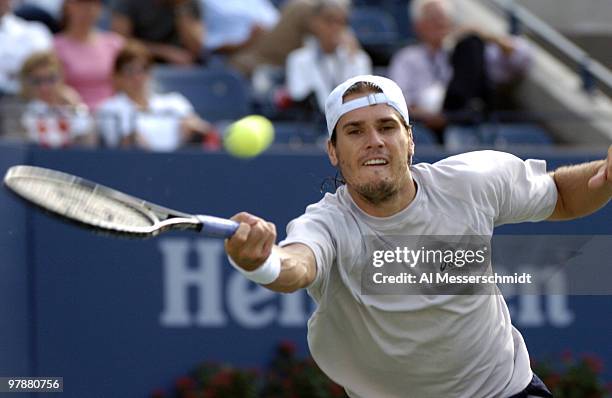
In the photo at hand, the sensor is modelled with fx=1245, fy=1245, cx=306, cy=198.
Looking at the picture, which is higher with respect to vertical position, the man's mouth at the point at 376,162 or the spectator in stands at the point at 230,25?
the spectator in stands at the point at 230,25

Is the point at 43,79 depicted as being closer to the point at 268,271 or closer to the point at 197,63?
the point at 197,63

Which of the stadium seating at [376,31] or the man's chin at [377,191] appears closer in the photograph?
the man's chin at [377,191]

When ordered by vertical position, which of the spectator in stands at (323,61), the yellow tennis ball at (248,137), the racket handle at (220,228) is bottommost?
the racket handle at (220,228)

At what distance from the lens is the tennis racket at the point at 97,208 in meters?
3.51

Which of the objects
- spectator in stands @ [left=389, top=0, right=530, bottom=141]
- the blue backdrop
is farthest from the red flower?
spectator in stands @ [left=389, top=0, right=530, bottom=141]

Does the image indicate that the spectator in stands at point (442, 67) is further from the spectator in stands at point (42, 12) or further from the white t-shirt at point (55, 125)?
the spectator in stands at point (42, 12)

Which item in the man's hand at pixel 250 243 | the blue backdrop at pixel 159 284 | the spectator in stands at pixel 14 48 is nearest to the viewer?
the man's hand at pixel 250 243

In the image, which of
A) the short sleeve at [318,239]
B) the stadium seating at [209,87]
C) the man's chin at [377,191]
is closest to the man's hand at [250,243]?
the short sleeve at [318,239]

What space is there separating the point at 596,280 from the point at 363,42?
359cm

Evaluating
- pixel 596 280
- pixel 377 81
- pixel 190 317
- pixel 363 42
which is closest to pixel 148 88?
pixel 190 317

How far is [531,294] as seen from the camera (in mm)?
7117

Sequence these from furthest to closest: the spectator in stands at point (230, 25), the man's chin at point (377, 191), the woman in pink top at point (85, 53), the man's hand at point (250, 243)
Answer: the spectator in stands at point (230, 25)
the woman in pink top at point (85, 53)
the man's chin at point (377, 191)
the man's hand at point (250, 243)

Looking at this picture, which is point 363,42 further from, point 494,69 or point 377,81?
point 377,81

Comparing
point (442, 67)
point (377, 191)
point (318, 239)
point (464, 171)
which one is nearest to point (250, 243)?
point (318, 239)
